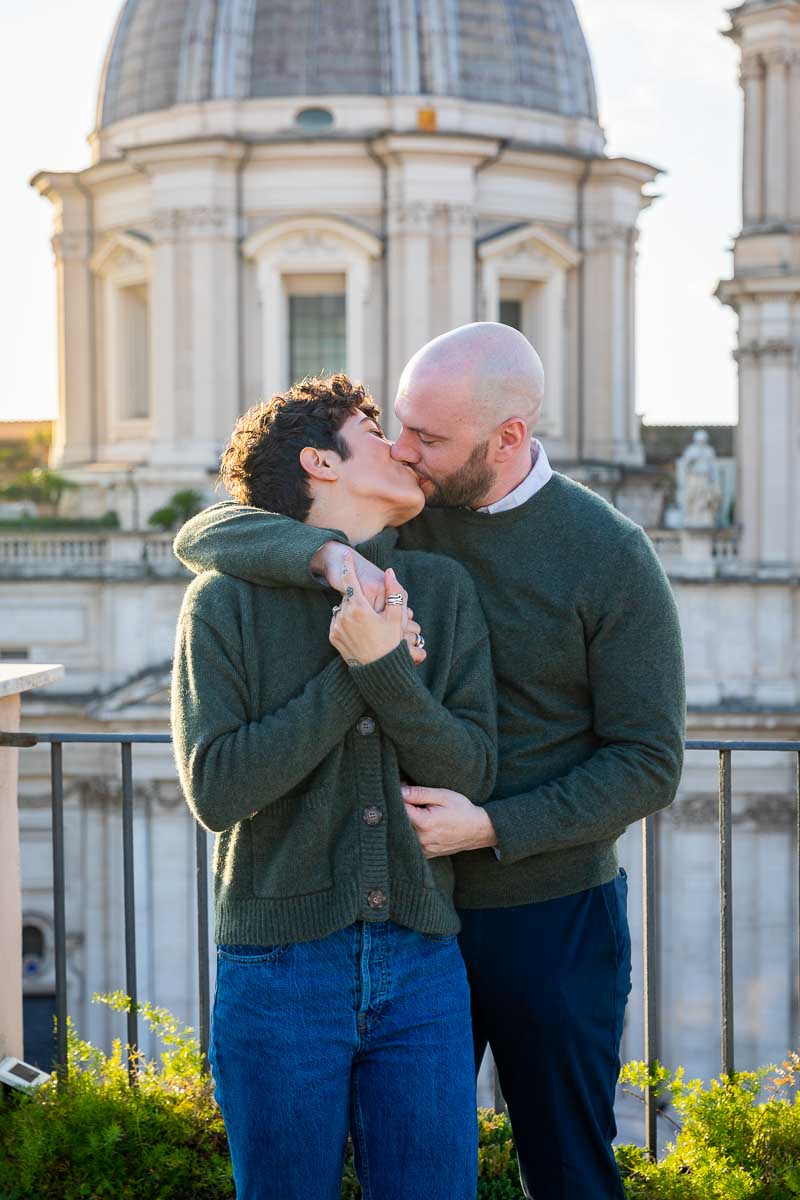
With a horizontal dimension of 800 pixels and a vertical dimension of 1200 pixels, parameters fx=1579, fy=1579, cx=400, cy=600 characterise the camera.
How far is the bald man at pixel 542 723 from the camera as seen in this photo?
3.18 meters

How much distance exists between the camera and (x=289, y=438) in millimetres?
3172

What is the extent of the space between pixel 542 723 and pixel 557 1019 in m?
0.62

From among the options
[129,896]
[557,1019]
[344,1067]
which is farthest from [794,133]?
[344,1067]

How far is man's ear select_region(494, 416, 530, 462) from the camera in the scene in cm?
321

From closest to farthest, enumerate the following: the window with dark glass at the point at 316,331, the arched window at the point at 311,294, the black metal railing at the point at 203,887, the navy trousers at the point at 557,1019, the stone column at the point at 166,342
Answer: the navy trousers at the point at 557,1019, the black metal railing at the point at 203,887, the arched window at the point at 311,294, the stone column at the point at 166,342, the window with dark glass at the point at 316,331

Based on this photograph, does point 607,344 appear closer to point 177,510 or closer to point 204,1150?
point 177,510

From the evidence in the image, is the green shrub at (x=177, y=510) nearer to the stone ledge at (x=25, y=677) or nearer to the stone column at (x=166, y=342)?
the stone column at (x=166, y=342)

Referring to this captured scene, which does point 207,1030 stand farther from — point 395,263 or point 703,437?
point 395,263

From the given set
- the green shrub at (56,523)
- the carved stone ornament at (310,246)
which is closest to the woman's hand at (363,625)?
the green shrub at (56,523)

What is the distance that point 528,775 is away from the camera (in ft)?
10.8

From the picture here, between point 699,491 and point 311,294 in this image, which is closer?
point 699,491

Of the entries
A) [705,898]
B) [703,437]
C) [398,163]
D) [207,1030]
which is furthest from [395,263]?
[207,1030]

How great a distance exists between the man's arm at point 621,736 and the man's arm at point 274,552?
0.54 m

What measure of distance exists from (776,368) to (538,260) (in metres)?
6.24
